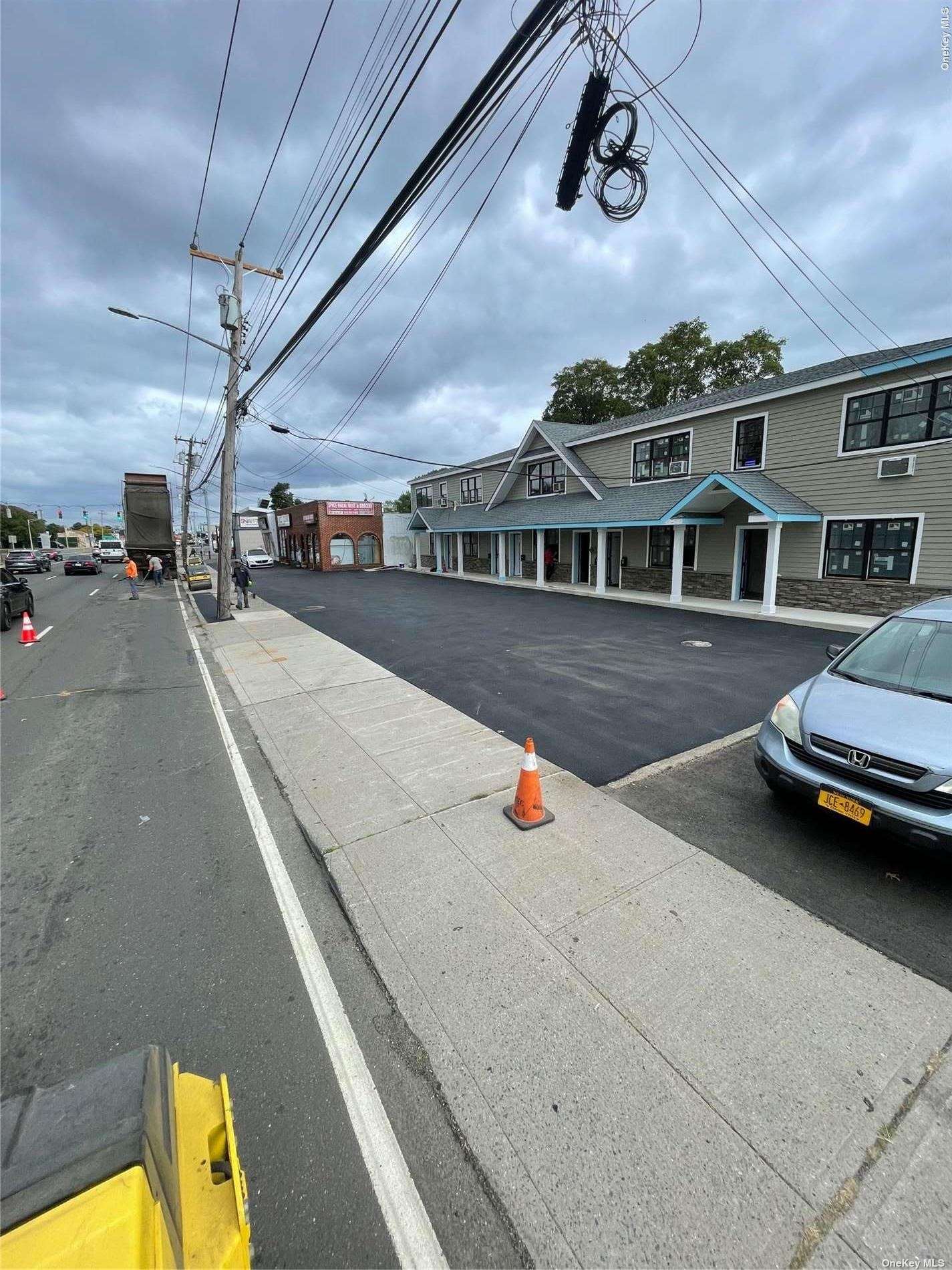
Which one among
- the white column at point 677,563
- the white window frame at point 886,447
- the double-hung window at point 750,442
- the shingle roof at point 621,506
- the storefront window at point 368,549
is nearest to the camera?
the white window frame at point 886,447

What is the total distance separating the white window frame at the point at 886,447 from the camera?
1218 centimetres

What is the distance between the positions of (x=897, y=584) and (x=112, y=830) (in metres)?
16.3

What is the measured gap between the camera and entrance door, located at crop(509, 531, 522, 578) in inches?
1032

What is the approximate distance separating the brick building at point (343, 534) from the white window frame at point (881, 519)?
2912cm

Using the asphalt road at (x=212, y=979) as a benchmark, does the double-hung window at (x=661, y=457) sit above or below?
above

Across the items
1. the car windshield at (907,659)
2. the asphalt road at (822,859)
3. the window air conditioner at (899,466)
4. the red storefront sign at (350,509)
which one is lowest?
the asphalt road at (822,859)

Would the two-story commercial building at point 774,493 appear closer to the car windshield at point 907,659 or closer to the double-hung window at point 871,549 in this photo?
the double-hung window at point 871,549

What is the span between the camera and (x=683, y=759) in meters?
5.63

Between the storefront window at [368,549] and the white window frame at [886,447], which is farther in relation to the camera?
the storefront window at [368,549]

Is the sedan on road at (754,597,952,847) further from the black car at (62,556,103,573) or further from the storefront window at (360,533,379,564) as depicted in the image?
the black car at (62,556,103,573)

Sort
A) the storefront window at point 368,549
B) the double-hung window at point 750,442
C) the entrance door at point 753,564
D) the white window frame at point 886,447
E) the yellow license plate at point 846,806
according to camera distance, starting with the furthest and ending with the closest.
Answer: the storefront window at point 368,549
the entrance door at point 753,564
the double-hung window at point 750,442
the white window frame at point 886,447
the yellow license plate at point 846,806

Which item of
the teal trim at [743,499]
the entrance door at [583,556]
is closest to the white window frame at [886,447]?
the teal trim at [743,499]

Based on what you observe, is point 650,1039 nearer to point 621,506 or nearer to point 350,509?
point 621,506

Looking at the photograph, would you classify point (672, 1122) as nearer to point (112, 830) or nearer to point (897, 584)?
point (112, 830)
